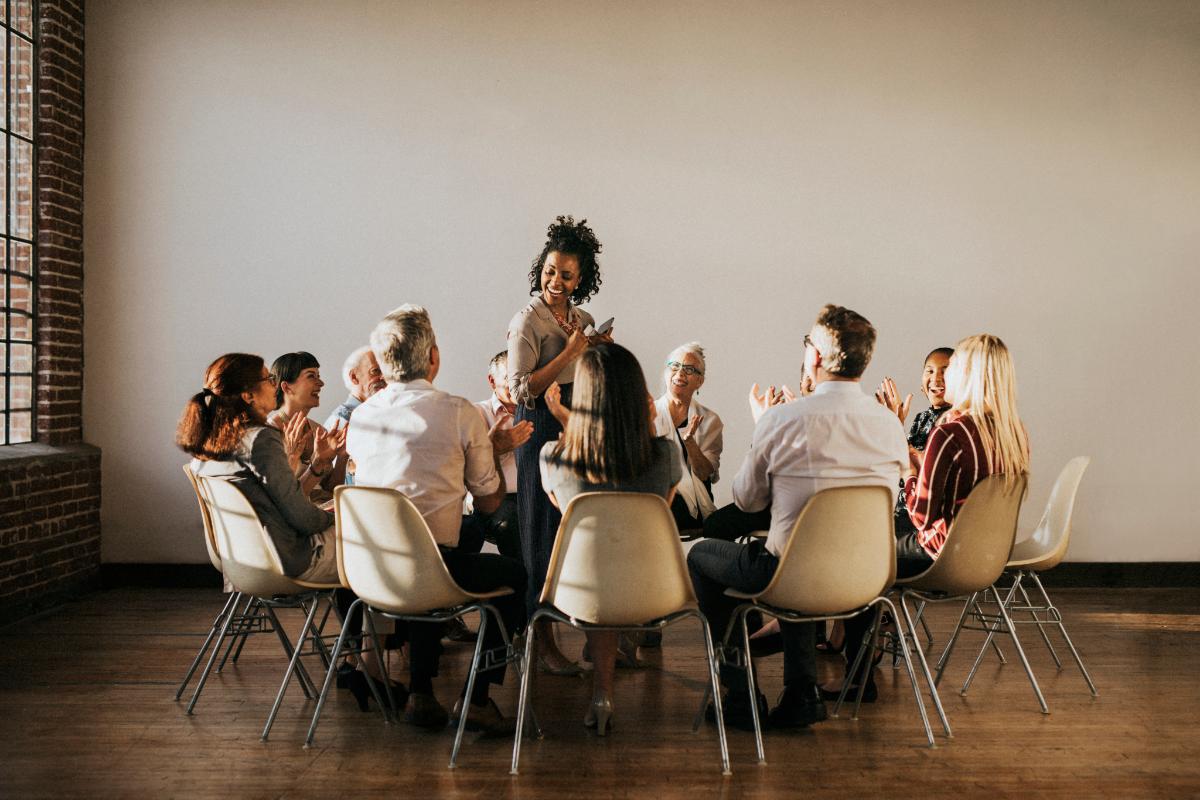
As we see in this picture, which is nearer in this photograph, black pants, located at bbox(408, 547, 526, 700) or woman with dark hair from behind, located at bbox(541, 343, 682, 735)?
woman with dark hair from behind, located at bbox(541, 343, 682, 735)

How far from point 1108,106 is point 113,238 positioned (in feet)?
20.3

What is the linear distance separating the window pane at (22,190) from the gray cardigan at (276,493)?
3135 mm

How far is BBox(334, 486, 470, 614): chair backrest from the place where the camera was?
3.24 metres

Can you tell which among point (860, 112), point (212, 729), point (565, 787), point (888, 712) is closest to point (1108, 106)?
point (860, 112)

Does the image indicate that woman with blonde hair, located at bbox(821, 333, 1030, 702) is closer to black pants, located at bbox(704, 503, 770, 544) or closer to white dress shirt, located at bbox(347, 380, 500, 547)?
black pants, located at bbox(704, 503, 770, 544)

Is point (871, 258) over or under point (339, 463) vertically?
over

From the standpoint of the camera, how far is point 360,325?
6.54m

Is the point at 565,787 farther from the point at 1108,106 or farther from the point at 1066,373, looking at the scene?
the point at 1108,106

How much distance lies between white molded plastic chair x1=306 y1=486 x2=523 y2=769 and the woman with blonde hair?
5.25 ft

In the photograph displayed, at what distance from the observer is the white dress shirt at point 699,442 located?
482 cm

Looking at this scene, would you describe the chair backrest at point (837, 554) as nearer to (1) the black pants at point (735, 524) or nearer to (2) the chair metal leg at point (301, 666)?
(1) the black pants at point (735, 524)

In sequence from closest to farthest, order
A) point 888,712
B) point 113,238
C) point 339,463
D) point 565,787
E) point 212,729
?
point 565,787, point 212,729, point 888,712, point 339,463, point 113,238

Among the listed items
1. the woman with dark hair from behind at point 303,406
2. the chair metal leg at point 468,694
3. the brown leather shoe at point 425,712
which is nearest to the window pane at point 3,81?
the woman with dark hair from behind at point 303,406

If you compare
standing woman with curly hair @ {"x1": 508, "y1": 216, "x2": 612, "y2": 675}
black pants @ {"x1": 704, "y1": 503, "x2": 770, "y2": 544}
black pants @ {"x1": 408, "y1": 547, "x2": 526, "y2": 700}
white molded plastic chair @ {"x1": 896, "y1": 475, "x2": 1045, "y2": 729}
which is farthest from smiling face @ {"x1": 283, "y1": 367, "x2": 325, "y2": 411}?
white molded plastic chair @ {"x1": 896, "y1": 475, "x2": 1045, "y2": 729}
